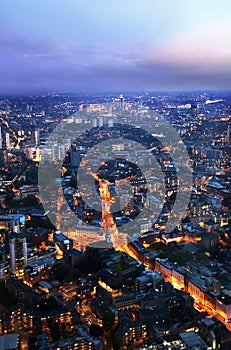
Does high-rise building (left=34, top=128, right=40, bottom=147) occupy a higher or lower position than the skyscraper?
higher

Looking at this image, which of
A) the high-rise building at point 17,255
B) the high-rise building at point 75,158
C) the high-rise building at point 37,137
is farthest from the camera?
the high-rise building at point 37,137

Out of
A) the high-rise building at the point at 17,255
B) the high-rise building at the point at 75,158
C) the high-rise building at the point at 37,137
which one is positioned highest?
the high-rise building at the point at 37,137

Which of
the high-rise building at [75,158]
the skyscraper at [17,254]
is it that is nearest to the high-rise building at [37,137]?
the high-rise building at [75,158]

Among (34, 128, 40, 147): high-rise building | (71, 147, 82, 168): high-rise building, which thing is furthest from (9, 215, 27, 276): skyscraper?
(34, 128, 40, 147): high-rise building

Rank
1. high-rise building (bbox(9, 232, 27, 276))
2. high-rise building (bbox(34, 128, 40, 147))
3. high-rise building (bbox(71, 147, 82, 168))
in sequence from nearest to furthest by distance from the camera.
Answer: high-rise building (bbox(9, 232, 27, 276)), high-rise building (bbox(71, 147, 82, 168)), high-rise building (bbox(34, 128, 40, 147))

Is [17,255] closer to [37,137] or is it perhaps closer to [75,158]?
[75,158]

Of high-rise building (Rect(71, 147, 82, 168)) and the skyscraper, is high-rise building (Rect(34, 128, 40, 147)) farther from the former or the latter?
the skyscraper

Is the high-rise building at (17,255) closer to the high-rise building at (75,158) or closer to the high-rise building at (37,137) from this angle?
the high-rise building at (75,158)

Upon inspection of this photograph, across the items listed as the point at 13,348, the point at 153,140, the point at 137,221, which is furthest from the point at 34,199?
the point at 153,140

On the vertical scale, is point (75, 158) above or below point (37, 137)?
below

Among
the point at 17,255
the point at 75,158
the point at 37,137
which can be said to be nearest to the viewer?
the point at 17,255

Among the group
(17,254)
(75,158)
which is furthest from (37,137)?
(17,254)

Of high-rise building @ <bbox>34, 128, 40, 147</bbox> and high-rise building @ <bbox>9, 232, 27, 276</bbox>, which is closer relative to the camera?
high-rise building @ <bbox>9, 232, 27, 276</bbox>
